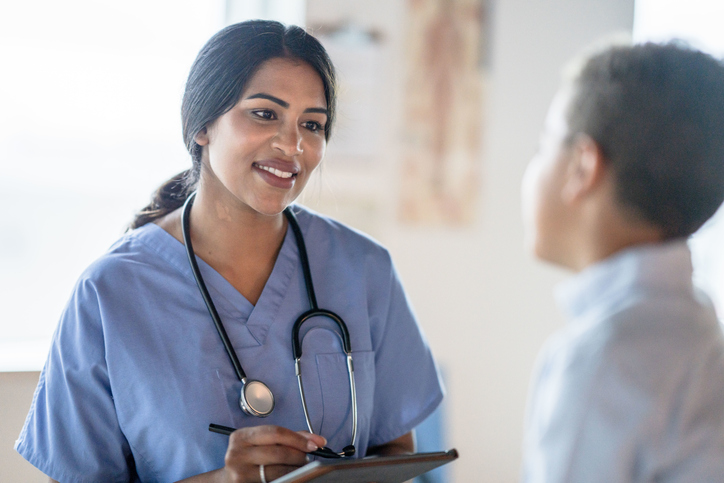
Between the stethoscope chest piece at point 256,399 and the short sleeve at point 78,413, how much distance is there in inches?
9.7

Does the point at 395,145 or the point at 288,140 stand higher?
the point at 395,145

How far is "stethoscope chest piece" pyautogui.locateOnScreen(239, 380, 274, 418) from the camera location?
1.05m

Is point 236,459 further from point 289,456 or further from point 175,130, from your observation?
point 175,130

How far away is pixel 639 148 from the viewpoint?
Result: 720 mm

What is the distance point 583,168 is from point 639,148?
0.22ft

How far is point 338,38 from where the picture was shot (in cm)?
209

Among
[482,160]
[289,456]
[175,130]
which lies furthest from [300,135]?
[482,160]

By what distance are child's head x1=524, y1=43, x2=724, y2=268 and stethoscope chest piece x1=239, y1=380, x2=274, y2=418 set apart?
22.4 inches

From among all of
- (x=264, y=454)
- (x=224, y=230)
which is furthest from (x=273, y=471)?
(x=224, y=230)

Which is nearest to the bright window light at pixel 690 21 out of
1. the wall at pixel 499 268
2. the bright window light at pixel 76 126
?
the wall at pixel 499 268

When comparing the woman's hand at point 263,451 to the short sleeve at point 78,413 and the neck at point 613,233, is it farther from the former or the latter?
the neck at point 613,233

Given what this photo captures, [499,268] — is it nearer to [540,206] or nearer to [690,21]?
[690,21]

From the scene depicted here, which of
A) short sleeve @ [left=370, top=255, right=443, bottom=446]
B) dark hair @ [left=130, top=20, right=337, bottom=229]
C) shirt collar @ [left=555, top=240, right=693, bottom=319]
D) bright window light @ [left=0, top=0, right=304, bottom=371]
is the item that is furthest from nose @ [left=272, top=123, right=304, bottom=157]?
bright window light @ [left=0, top=0, right=304, bottom=371]

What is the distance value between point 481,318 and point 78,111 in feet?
5.01
